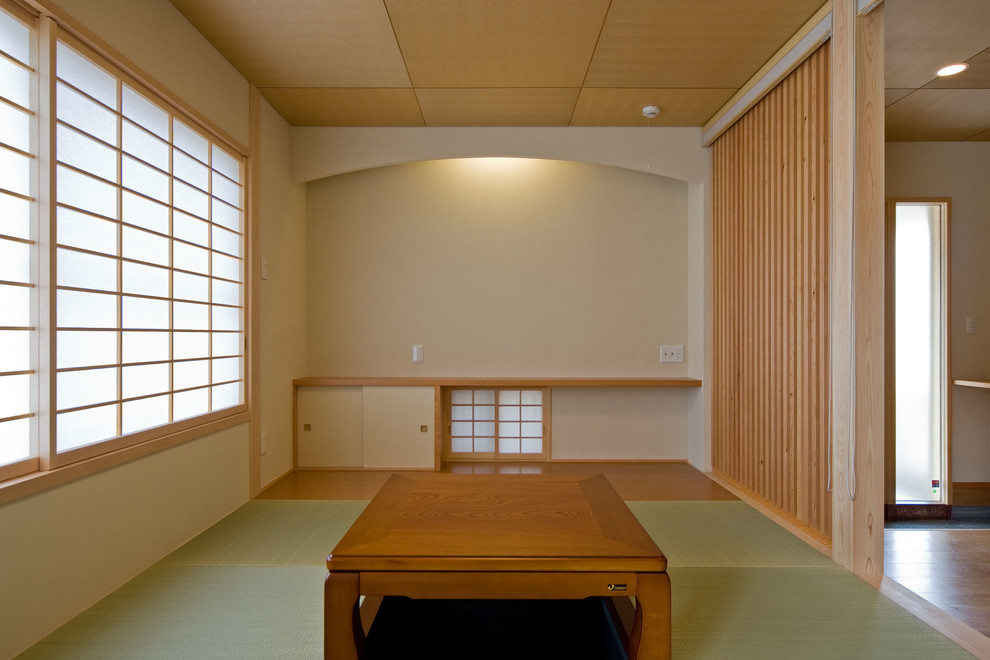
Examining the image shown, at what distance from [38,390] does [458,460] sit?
2955 millimetres

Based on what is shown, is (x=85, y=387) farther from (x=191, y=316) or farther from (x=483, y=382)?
(x=483, y=382)

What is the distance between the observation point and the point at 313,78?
132 inches

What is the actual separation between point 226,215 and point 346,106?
1144 millimetres

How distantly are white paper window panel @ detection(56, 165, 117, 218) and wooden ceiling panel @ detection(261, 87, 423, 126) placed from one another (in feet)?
5.32

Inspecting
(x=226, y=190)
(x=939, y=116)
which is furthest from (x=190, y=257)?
(x=939, y=116)

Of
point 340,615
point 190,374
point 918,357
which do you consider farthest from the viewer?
point 918,357

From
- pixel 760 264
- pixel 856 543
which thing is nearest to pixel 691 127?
pixel 760 264

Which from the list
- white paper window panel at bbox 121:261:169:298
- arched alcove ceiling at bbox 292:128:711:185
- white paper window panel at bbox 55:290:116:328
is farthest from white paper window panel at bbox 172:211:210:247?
arched alcove ceiling at bbox 292:128:711:185

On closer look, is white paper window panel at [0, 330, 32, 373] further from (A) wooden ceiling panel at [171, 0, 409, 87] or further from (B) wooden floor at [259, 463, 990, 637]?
(B) wooden floor at [259, 463, 990, 637]

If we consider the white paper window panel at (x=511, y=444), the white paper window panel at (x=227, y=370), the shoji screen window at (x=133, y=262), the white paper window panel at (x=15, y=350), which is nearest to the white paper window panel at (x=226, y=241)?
the shoji screen window at (x=133, y=262)

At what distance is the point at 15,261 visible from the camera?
1.82 m

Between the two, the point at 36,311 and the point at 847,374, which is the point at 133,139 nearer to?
the point at 36,311

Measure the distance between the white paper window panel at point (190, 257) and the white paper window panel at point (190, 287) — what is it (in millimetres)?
40

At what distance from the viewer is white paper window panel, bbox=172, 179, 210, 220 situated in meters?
2.73
